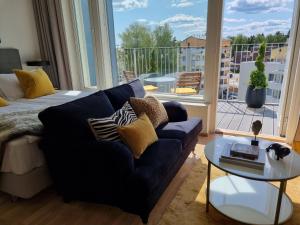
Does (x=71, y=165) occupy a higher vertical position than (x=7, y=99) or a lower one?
lower

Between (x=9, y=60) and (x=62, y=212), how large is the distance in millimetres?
2617

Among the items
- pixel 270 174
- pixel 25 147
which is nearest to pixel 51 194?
pixel 25 147

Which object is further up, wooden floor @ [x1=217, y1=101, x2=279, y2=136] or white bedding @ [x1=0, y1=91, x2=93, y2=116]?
white bedding @ [x1=0, y1=91, x2=93, y2=116]

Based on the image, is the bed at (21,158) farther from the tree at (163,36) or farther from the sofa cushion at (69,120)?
the tree at (163,36)

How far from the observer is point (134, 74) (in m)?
3.99

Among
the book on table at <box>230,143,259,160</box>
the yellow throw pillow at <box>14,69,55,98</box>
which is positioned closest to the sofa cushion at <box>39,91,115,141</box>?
the book on table at <box>230,143,259,160</box>

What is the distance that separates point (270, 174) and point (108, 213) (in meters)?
1.22

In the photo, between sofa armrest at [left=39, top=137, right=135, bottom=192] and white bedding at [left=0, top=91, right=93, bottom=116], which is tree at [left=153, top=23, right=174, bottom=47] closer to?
white bedding at [left=0, top=91, right=93, bottom=116]

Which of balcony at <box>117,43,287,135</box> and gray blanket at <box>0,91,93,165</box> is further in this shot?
balcony at <box>117,43,287,135</box>

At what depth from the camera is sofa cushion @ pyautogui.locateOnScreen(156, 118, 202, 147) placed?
223cm

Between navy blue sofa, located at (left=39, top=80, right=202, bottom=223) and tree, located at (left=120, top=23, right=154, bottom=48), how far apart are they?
1928 mm

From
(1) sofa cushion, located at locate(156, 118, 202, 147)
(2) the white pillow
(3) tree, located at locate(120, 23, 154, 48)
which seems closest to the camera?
(1) sofa cushion, located at locate(156, 118, 202, 147)

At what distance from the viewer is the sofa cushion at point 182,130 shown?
2.23 metres

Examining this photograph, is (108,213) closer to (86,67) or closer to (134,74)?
(134,74)
